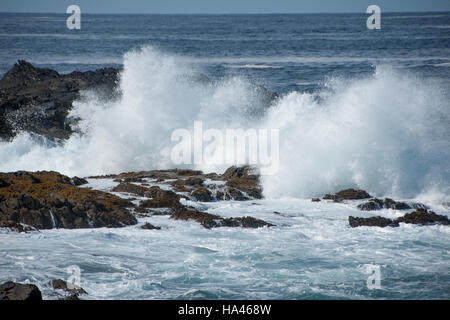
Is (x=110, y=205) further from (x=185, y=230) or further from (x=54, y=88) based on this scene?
(x=54, y=88)

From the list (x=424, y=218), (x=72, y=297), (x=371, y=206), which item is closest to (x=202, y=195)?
(x=371, y=206)

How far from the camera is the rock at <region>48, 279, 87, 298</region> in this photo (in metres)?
9.48

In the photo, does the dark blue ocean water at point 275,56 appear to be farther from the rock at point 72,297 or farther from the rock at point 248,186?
the rock at point 72,297

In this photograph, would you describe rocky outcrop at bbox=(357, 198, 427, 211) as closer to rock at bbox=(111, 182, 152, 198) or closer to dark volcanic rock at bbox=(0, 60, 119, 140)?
rock at bbox=(111, 182, 152, 198)

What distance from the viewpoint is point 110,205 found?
549 inches

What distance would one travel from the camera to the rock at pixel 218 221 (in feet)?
44.6

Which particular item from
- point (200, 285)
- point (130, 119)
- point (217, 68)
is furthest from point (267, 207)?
point (217, 68)

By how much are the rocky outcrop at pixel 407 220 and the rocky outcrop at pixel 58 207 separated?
5149mm

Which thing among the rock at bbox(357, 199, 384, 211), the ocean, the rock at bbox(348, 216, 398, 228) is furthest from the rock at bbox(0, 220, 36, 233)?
the rock at bbox(357, 199, 384, 211)
